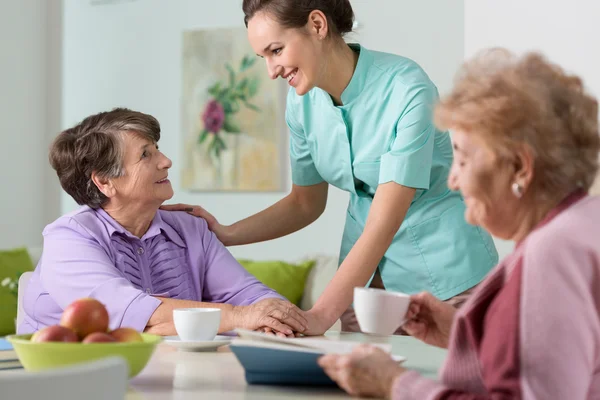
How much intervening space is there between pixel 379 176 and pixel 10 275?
3.00 meters

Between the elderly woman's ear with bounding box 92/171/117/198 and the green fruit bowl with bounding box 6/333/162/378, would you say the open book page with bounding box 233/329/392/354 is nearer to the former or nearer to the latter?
the green fruit bowl with bounding box 6/333/162/378

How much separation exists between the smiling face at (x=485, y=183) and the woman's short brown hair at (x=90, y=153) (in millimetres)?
1297

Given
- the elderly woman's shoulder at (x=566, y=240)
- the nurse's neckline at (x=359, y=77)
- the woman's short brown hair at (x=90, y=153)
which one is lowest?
the woman's short brown hair at (x=90, y=153)

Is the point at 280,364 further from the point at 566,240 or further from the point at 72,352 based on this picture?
the point at 566,240

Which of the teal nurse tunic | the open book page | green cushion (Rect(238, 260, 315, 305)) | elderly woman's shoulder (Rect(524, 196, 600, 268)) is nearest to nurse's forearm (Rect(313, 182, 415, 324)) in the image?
the teal nurse tunic

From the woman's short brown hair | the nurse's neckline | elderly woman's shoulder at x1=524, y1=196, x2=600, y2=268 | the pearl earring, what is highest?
the nurse's neckline

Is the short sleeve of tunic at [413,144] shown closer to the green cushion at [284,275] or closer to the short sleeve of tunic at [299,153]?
the short sleeve of tunic at [299,153]

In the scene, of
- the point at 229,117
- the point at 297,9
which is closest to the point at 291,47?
the point at 297,9

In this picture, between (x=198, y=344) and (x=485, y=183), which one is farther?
(x=198, y=344)

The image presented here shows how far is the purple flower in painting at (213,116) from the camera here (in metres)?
4.67

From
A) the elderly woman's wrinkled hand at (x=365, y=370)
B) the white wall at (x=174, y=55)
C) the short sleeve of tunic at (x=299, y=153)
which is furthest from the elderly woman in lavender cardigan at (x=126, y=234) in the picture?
the white wall at (x=174, y=55)

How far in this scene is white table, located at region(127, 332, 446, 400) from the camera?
1.17 meters

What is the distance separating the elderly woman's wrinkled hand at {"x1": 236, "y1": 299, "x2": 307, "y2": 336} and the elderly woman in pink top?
2.16 ft

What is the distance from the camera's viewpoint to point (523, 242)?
974 millimetres
